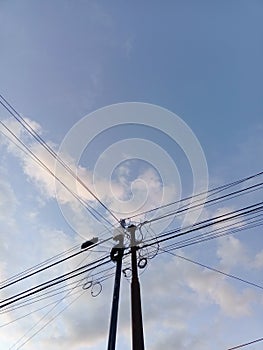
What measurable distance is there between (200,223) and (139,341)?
4.82 metres

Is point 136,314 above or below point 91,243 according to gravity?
below

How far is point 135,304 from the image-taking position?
1312 cm

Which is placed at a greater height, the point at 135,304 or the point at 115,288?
the point at 115,288

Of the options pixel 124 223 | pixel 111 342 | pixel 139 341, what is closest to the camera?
pixel 111 342

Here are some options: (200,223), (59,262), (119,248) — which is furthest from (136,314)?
(200,223)

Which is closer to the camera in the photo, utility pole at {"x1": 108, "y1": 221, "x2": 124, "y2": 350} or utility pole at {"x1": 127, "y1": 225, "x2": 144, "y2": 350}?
utility pole at {"x1": 108, "y1": 221, "x2": 124, "y2": 350}

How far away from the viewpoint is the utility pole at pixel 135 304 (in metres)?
12.4

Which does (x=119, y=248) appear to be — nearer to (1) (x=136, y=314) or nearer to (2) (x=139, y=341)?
(1) (x=136, y=314)

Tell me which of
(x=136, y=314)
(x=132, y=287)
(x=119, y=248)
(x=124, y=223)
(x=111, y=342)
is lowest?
(x=111, y=342)

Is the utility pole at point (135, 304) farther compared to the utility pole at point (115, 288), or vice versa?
the utility pole at point (135, 304)

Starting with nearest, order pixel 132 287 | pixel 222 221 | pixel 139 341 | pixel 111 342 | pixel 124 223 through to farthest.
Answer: pixel 222 221 → pixel 111 342 → pixel 139 341 → pixel 132 287 → pixel 124 223

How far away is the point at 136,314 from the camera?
42.3 feet

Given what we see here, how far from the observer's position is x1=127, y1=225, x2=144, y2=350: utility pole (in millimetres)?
12430

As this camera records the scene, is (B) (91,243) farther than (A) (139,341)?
Yes
